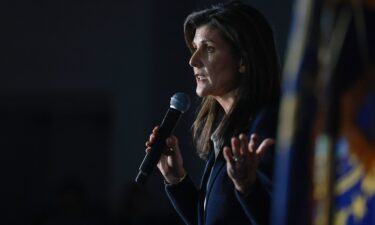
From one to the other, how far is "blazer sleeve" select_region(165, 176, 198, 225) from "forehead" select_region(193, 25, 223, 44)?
45 cm

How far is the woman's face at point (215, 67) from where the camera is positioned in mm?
3283

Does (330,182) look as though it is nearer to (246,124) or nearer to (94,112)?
(246,124)

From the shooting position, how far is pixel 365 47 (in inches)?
82.0

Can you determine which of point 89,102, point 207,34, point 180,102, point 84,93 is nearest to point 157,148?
point 180,102

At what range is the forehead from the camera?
10.9ft

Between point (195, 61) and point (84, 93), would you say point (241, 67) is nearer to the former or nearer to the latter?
point (195, 61)

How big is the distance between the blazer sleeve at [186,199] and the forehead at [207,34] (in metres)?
0.45

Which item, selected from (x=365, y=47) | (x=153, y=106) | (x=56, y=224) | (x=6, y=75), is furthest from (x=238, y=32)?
(x=6, y=75)

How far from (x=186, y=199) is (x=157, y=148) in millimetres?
269

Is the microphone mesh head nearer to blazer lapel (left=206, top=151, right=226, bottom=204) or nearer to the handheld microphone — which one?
the handheld microphone

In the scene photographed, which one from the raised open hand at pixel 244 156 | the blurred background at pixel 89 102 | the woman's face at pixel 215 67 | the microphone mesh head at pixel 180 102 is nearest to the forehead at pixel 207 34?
the woman's face at pixel 215 67

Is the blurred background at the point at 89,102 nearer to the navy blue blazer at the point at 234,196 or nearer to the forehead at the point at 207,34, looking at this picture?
the forehead at the point at 207,34

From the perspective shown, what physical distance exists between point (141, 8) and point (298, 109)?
25.3ft

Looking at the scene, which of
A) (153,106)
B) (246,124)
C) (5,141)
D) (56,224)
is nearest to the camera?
(246,124)
